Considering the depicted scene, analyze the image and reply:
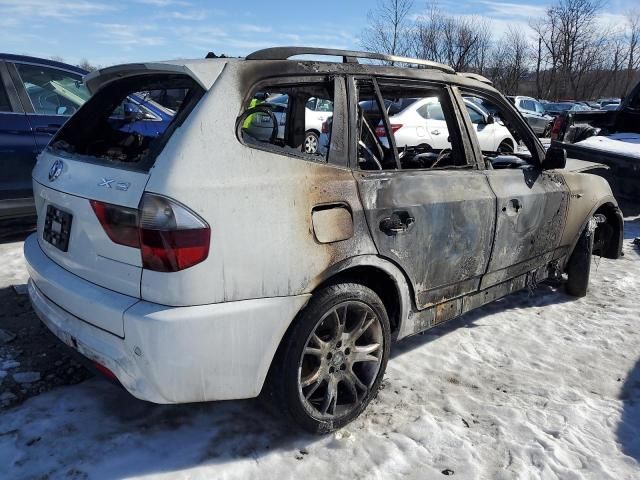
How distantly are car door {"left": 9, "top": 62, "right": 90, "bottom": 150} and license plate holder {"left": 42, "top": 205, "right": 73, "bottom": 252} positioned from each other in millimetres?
2831

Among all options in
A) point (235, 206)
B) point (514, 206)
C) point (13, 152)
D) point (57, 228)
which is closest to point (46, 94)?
point (13, 152)

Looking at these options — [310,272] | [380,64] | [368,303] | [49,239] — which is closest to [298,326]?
[310,272]

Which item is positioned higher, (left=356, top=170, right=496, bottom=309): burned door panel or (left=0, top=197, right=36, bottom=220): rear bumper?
(left=356, top=170, right=496, bottom=309): burned door panel

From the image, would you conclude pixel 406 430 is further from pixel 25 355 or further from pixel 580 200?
pixel 580 200

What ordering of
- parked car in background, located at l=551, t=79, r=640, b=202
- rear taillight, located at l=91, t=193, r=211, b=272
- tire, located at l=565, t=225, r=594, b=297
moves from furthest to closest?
parked car in background, located at l=551, t=79, r=640, b=202
tire, located at l=565, t=225, r=594, b=297
rear taillight, located at l=91, t=193, r=211, b=272

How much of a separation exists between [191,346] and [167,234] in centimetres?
45

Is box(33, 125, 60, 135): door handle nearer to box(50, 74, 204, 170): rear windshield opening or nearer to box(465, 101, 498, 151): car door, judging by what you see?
box(50, 74, 204, 170): rear windshield opening

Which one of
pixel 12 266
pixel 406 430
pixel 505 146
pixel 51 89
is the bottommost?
pixel 406 430

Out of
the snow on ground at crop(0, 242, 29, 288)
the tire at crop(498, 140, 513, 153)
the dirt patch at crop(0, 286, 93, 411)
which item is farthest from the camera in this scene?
the tire at crop(498, 140, 513, 153)

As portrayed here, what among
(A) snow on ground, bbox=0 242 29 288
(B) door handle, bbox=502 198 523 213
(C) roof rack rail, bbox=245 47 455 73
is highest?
(C) roof rack rail, bbox=245 47 455 73

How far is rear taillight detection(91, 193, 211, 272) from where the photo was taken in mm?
2148

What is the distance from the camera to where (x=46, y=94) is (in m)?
5.54

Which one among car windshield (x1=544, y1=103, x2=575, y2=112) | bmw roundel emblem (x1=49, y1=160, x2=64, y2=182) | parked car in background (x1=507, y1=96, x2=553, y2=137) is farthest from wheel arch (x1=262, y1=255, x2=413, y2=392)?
car windshield (x1=544, y1=103, x2=575, y2=112)

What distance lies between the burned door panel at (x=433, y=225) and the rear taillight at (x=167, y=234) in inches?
35.1
